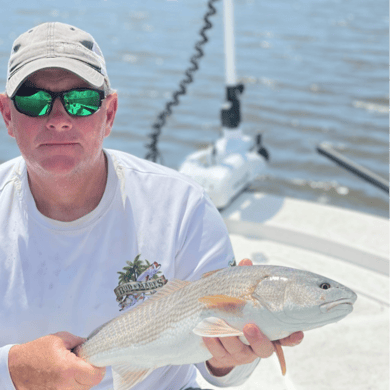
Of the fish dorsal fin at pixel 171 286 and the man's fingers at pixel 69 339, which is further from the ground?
the fish dorsal fin at pixel 171 286

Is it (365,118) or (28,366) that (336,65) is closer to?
(365,118)

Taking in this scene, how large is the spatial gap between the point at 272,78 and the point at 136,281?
390 inches

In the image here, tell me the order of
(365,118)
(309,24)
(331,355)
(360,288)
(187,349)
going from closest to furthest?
1. (187,349)
2. (331,355)
3. (360,288)
4. (365,118)
5. (309,24)

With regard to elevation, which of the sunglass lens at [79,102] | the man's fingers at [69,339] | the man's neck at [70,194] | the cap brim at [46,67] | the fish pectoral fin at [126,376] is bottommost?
the fish pectoral fin at [126,376]

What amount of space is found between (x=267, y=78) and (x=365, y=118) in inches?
95.9

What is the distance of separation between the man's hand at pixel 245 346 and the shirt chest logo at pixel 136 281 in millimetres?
349

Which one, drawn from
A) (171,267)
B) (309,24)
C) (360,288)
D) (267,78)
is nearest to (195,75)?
(267,78)

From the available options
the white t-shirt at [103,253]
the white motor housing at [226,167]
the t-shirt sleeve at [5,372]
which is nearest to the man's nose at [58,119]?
the white t-shirt at [103,253]

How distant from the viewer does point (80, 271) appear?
1.86 m

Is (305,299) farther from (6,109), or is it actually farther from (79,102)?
(6,109)

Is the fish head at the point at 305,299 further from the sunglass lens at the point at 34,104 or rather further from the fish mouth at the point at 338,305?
the sunglass lens at the point at 34,104

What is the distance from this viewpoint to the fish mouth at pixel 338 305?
141cm

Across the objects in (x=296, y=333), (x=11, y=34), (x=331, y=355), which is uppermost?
(x=11, y=34)

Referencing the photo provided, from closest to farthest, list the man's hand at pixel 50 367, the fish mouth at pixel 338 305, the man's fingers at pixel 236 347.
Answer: the fish mouth at pixel 338 305, the man's fingers at pixel 236 347, the man's hand at pixel 50 367
